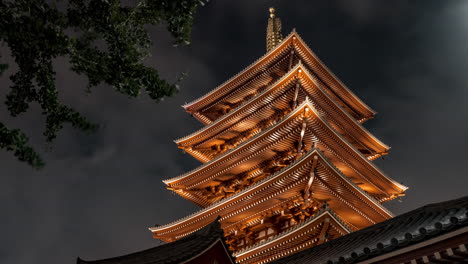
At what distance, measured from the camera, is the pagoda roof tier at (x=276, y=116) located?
1919 centimetres

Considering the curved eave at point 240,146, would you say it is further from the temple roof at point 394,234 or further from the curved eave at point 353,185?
the temple roof at point 394,234

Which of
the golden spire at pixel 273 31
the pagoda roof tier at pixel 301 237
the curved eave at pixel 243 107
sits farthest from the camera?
the golden spire at pixel 273 31

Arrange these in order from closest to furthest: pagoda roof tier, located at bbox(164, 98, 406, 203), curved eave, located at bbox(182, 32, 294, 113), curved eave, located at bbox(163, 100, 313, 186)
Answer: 1. curved eave, located at bbox(163, 100, 313, 186)
2. pagoda roof tier, located at bbox(164, 98, 406, 203)
3. curved eave, located at bbox(182, 32, 294, 113)

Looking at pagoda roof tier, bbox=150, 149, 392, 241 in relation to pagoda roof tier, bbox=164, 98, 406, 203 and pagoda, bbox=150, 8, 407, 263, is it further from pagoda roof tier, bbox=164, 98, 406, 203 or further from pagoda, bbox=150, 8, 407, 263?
pagoda roof tier, bbox=164, 98, 406, 203

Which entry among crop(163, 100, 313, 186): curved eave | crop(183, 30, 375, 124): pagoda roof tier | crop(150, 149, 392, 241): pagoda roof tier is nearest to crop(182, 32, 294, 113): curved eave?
crop(183, 30, 375, 124): pagoda roof tier

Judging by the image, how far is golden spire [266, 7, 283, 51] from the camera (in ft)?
87.9

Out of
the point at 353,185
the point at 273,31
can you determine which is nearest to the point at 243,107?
the point at 353,185

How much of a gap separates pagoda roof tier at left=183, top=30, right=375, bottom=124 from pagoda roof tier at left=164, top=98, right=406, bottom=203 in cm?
472

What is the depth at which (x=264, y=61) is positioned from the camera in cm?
2153

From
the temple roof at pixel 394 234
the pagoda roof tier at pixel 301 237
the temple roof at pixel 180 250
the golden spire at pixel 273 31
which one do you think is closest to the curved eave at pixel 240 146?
the pagoda roof tier at pixel 301 237

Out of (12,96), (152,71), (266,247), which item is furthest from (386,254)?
(266,247)

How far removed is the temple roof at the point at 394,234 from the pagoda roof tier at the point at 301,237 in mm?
4904

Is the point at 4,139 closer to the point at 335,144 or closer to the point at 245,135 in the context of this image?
the point at 335,144

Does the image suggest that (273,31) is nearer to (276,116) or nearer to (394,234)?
(276,116)
